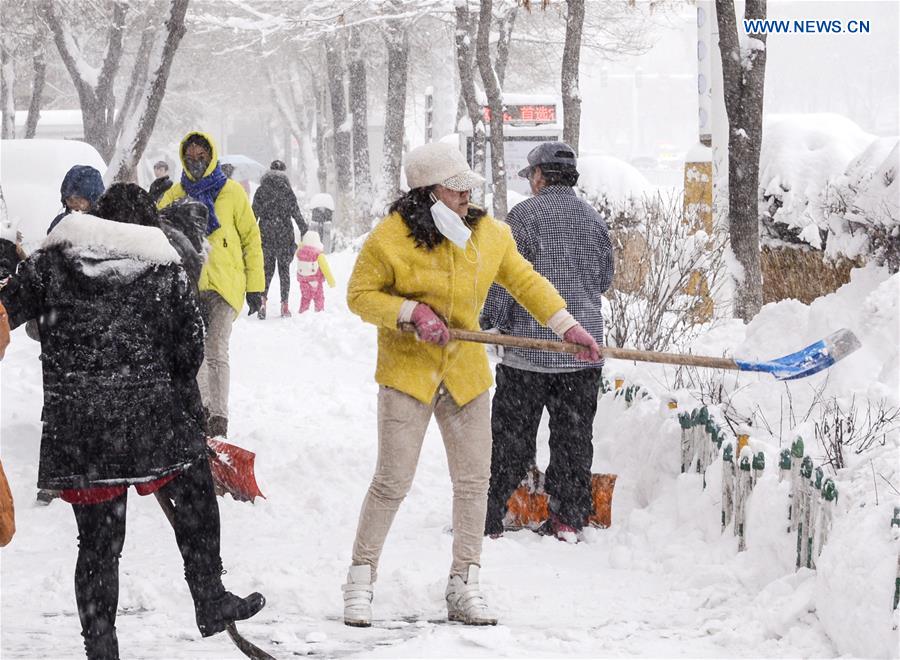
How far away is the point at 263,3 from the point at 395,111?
15.1ft

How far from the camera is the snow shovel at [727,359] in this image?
15.7 feet

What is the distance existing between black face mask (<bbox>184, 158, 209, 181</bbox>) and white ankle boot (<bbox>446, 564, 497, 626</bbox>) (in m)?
3.49

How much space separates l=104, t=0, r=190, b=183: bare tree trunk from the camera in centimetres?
1198

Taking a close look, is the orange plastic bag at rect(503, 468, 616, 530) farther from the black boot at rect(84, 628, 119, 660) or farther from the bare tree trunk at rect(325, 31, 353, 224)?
the bare tree trunk at rect(325, 31, 353, 224)

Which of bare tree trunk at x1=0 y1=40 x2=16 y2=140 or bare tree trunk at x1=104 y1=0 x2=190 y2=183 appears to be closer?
bare tree trunk at x1=104 y1=0 x2=190 y2=183

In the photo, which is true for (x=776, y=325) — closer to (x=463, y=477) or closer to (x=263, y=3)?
(x=463, y=477)

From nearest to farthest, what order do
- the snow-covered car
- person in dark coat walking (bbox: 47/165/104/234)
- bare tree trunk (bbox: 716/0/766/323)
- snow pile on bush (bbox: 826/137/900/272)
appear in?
person in dark coat walking (bbox: 47/165/104/234) → snow pile on bush (bbox: 826/137/900/272) → bare tree trunk (bbox: 716/0/766/323) → the snow-covered car

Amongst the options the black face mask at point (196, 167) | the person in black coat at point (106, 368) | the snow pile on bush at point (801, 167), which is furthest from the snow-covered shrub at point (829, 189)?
the person in black coat at point (106, 368)

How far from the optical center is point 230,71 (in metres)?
38.7

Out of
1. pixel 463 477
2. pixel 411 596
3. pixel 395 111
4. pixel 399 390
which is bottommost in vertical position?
pixel 411 596

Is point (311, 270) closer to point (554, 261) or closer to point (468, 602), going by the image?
point (554, 261)

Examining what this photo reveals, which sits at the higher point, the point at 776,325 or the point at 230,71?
the point at 230,71

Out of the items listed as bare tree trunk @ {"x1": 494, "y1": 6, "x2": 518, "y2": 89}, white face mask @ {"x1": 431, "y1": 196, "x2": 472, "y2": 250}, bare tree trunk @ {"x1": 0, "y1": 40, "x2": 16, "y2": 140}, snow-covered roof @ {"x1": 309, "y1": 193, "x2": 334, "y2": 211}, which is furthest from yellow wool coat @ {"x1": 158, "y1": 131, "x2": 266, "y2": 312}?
bare tree trunk @ {"x1": 0, "y1": 40, "x2": 16, "y2": 140}

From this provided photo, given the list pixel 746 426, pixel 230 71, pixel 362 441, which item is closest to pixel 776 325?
pixel 746 426
